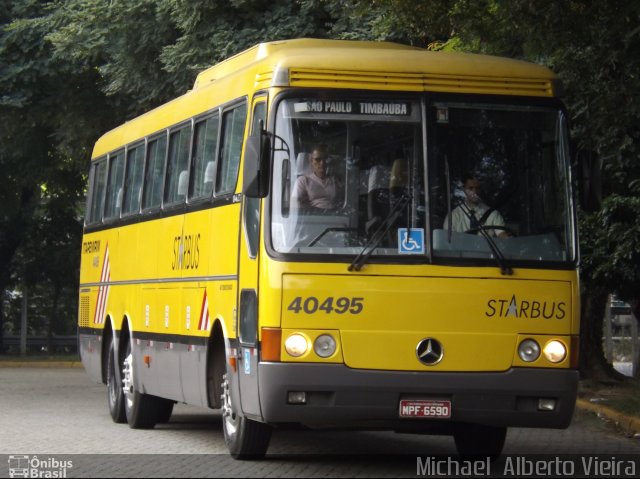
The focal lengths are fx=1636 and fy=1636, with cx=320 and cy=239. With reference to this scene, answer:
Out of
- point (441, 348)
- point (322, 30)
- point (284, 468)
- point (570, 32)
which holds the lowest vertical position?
point (284, 468)

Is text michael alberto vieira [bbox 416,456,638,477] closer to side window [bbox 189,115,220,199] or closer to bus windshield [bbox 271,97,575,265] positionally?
bus windshield [bbox 271,97,575,265]

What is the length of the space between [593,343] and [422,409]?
12.7 meters

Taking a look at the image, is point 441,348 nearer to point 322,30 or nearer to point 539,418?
point 539,418

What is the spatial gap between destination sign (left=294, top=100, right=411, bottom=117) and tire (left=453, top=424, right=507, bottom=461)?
2.90m

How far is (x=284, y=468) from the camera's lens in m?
12.7

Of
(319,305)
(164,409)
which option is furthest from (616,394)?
(319,305)

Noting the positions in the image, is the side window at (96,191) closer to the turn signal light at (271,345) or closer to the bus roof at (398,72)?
the bus roof at (398,72)

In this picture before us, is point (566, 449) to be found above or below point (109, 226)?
below

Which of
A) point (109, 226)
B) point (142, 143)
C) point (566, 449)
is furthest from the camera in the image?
point (109, 226)

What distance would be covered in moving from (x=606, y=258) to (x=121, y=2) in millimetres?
9776

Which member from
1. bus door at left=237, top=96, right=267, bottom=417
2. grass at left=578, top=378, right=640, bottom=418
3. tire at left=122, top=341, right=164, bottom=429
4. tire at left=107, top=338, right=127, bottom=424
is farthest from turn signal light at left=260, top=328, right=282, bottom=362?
grass at left=578, top=378, right=640, bottom=418

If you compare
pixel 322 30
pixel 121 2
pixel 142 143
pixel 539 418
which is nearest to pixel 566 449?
pixel 539 418

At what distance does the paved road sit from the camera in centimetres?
1257

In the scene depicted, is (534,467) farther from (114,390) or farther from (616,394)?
(616,394)
